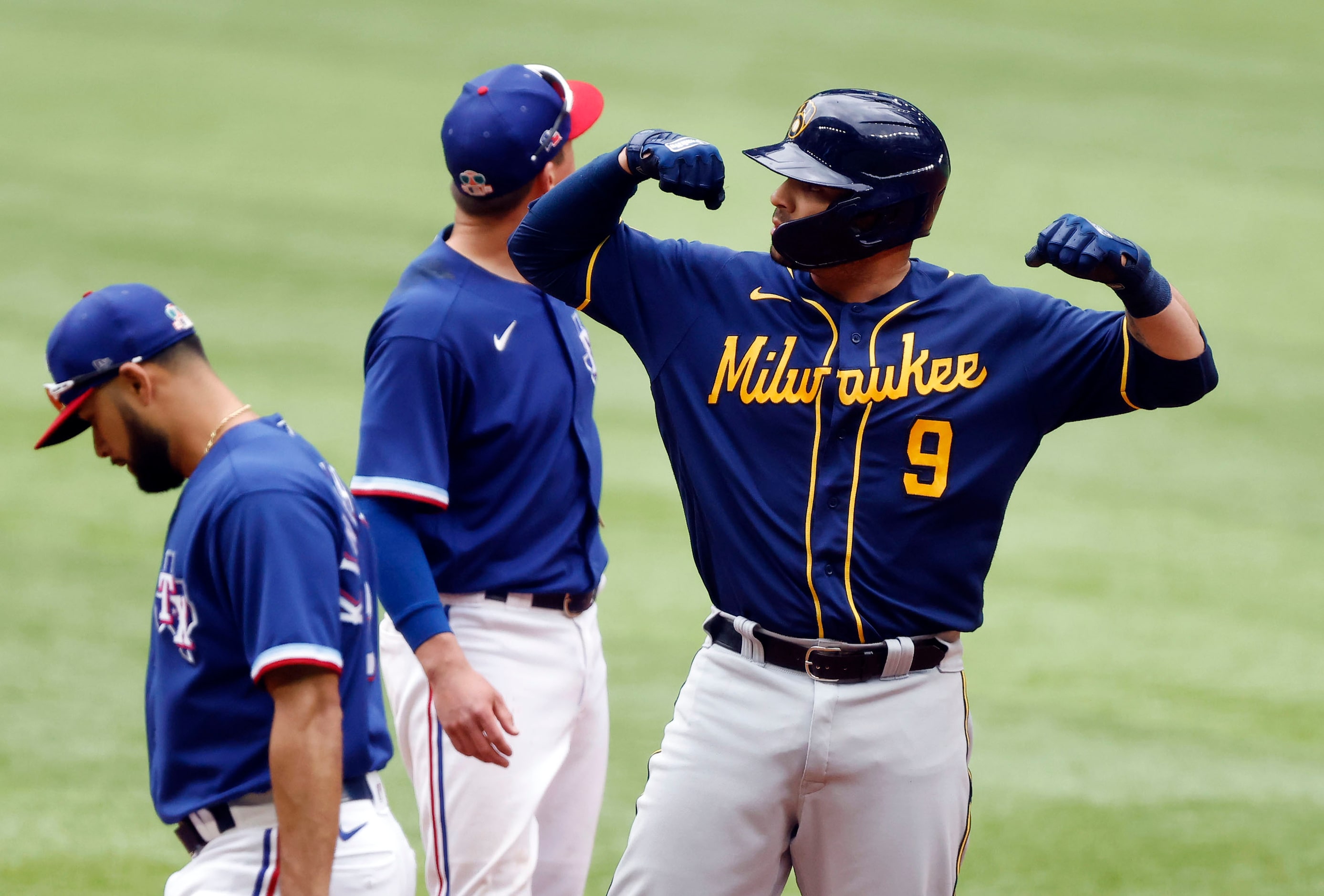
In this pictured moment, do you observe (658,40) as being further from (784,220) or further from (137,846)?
(784,220)

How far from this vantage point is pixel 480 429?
4035 mm

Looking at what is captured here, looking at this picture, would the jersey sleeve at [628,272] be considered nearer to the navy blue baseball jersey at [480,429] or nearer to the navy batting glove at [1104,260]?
the navy blue baseball jersey at [480,429]

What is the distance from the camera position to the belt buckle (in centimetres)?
341

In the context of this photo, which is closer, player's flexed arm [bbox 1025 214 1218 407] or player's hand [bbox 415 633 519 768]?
player's flexed arm [bbox 1025 214 1218 407]

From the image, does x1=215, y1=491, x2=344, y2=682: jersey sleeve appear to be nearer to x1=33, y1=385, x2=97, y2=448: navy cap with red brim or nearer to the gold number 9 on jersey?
x1=33, y1=385, x2=97, y2=448: navy cap with red brim

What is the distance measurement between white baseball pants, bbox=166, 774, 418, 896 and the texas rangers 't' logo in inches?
13.3

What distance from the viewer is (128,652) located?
7.45 m

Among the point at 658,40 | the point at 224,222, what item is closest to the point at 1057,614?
the point at 224,222

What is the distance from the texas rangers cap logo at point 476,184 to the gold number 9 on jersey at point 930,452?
4.52 ft

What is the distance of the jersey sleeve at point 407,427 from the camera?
3883 mm

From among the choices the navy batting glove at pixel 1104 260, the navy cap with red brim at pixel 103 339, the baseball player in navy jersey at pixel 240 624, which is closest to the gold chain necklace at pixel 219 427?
the baseball player in navy jersey at pixel 240 624

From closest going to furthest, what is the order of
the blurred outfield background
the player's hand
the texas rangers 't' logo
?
the texas rangers 't' logo < the player's hand < the blurred outfield background

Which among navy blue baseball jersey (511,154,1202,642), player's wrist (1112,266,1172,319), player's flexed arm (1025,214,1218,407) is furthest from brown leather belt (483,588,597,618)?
player's wrist (1112,266,1172,319)

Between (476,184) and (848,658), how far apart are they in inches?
63.4
